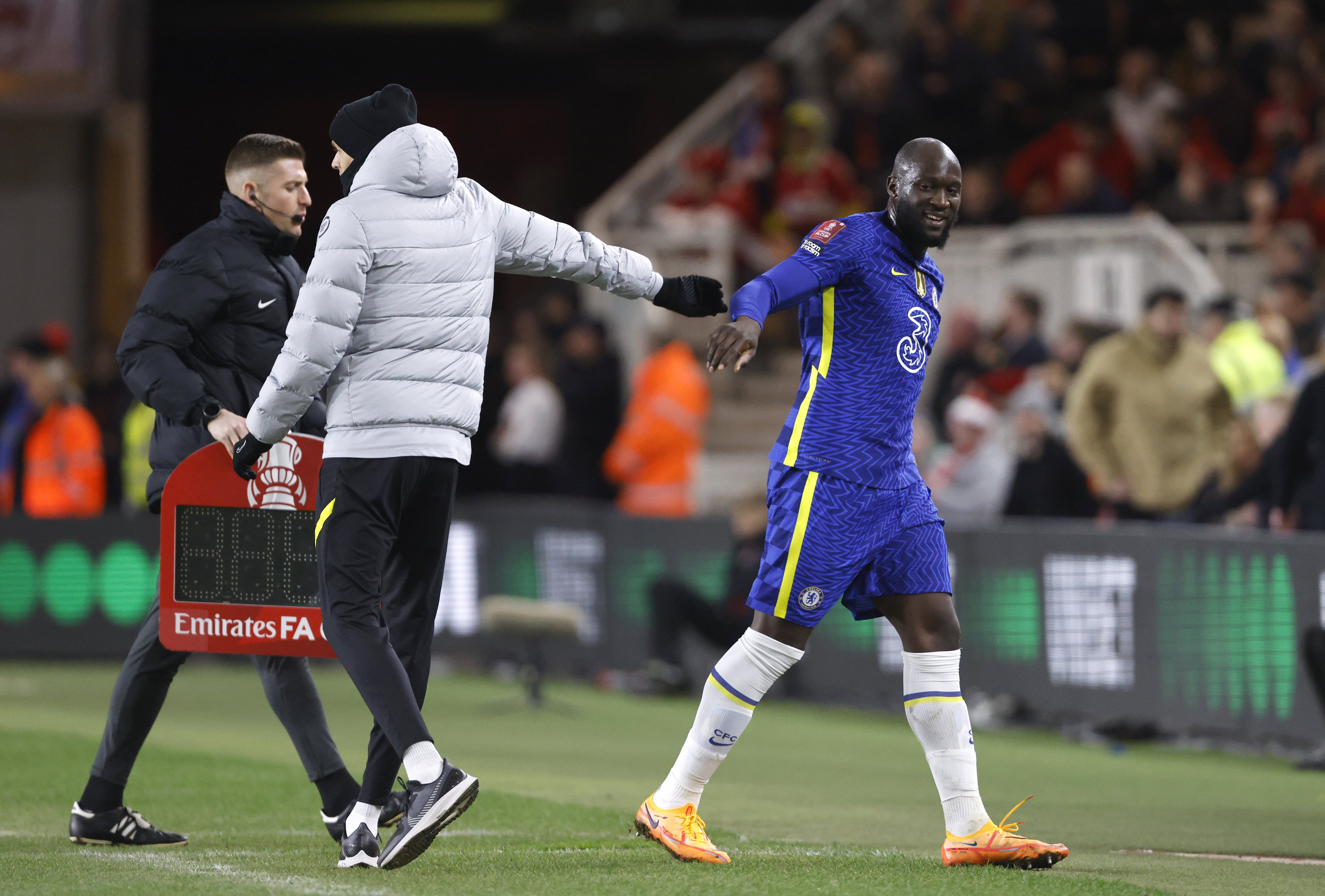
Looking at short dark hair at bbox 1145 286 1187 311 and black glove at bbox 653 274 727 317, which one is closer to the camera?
black glove at bbox 653 274 727 317

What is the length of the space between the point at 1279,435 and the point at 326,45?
17.1 metres

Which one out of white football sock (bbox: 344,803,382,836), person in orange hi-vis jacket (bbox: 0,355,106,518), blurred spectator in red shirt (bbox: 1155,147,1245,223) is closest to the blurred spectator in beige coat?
blurred spectator in red shirt (bbox: 1155,147,1245,223)

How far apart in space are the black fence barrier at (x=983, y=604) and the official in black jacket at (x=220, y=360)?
5.91 meters

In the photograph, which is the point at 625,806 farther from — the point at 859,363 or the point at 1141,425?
the point at 1141,425

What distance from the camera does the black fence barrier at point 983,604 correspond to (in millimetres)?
10594

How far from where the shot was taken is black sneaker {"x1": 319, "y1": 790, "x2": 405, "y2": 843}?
5887mm

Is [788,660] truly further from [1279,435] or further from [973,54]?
[973,54]

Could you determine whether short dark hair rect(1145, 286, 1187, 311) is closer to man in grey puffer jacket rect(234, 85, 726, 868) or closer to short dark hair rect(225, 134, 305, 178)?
short dark hair rect(225, 134, 305, 178)

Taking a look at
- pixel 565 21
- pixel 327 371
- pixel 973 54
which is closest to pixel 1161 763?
pixel 327 371

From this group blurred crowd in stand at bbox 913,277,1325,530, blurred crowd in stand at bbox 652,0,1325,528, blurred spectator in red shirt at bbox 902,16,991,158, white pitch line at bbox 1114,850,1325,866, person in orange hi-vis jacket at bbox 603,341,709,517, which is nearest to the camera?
white pitch line at bbox 1114,850,1325,866

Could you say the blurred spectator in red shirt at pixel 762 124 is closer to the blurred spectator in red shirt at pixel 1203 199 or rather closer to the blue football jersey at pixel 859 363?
the blurred spectator in red shirt at pixel 1203 199

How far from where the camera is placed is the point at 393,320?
563cm

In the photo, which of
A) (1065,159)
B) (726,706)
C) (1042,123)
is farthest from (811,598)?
(1042,123)

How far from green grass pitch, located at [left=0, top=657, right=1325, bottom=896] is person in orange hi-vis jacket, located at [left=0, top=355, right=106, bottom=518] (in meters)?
2.55
